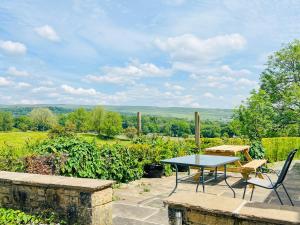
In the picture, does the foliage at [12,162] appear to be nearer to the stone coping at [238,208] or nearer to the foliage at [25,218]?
the foliage at [25,218]

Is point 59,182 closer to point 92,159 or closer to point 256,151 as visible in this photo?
point 92,159

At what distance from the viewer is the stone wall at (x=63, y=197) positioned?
3.39 meters

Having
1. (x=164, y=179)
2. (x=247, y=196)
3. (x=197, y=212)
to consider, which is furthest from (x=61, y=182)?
(x=164, y=179)

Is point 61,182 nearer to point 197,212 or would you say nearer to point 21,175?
point 21,175

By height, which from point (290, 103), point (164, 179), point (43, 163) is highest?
point (290, 103)

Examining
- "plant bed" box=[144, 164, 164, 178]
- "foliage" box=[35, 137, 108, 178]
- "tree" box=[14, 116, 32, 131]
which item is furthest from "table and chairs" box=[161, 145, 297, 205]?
"tree" box=[14, 116, 32, 131]

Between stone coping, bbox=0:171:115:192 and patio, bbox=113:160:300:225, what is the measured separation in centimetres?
82

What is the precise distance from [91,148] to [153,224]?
275 cm

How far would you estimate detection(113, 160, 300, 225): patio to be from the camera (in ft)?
14.2

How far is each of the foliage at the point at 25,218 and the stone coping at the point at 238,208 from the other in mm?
1632

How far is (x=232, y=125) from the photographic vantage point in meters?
17.5

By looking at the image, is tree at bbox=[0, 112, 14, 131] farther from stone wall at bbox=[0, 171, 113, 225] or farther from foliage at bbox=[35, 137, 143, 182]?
stone wall at bbox=[0, 171, 113, 225]

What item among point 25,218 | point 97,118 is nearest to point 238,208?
point 25,218

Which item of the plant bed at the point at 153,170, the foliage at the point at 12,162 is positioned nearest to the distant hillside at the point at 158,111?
the plant bed at the point at 153,170
